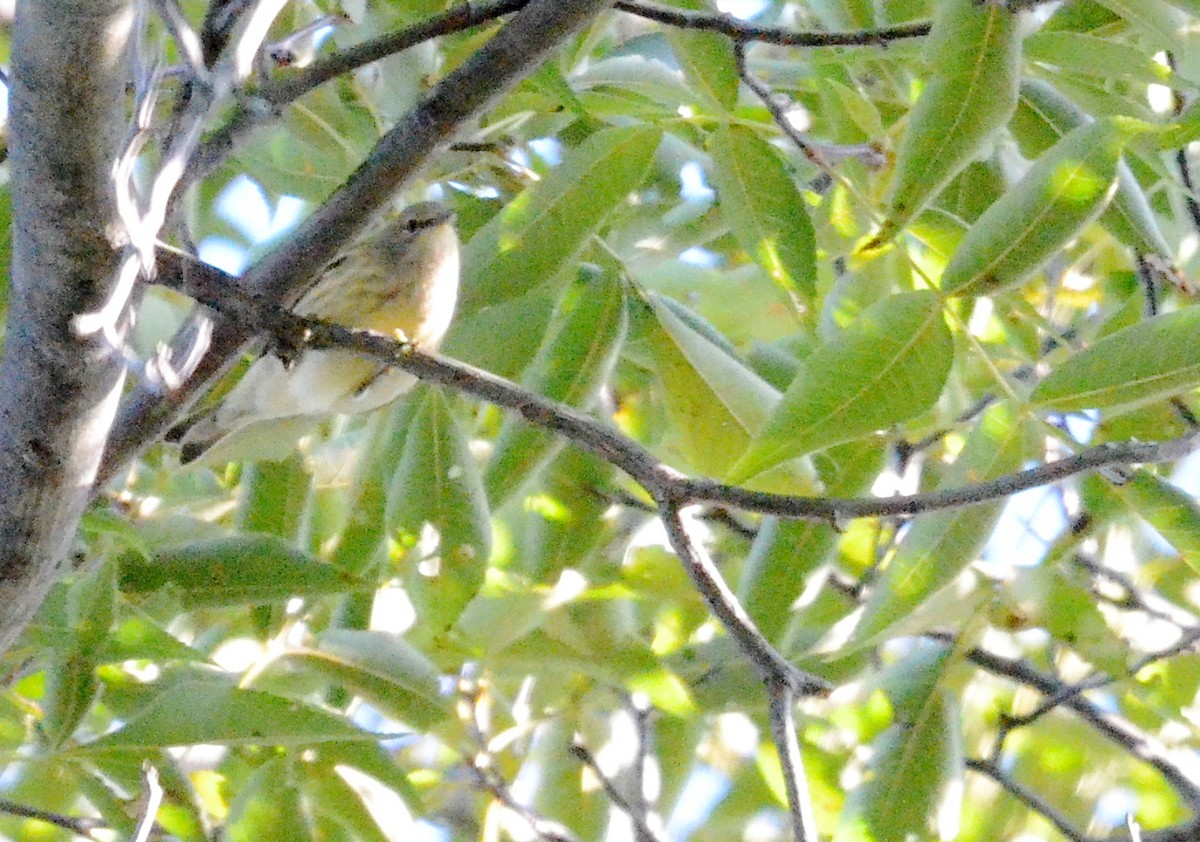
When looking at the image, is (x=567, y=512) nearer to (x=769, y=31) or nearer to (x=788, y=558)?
(x=788, y=558)

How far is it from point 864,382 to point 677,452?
0.79 metres

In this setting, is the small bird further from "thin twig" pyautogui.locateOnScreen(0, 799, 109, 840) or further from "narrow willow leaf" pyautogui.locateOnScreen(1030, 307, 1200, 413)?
"narrow willow leaf" pyautogui.locateOnScreen(1030, 307, 1200, 413)

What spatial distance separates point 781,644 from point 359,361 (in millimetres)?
875

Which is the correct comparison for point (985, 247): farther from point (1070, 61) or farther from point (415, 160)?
point (415, 160)

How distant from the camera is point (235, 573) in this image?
1765mm

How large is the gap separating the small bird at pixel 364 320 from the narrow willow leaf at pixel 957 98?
31.9 inches

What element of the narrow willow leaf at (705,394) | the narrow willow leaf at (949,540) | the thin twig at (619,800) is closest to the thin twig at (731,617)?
the narrow willow leaf at (949,540)

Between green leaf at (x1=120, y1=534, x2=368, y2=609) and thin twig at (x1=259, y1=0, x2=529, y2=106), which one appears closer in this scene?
thin twig at (x1=259, y1=0, x2=529, y2=106)

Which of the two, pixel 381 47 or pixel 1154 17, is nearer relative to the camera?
pixel 381 47

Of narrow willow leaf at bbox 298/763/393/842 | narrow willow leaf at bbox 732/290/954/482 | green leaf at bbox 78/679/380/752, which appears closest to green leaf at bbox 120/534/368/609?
green leaf at bbox 78/679/380/752

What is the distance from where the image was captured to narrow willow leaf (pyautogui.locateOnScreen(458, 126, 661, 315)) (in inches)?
64.7

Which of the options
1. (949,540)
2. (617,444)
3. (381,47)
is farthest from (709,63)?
(949,540)

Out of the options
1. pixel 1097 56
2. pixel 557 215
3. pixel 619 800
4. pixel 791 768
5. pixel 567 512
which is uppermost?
pixel 1097 56

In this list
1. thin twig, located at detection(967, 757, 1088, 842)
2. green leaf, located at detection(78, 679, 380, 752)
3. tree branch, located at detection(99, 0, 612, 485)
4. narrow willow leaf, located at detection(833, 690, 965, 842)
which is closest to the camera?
tree branch, located at detection(99, 0, 612, 485)
